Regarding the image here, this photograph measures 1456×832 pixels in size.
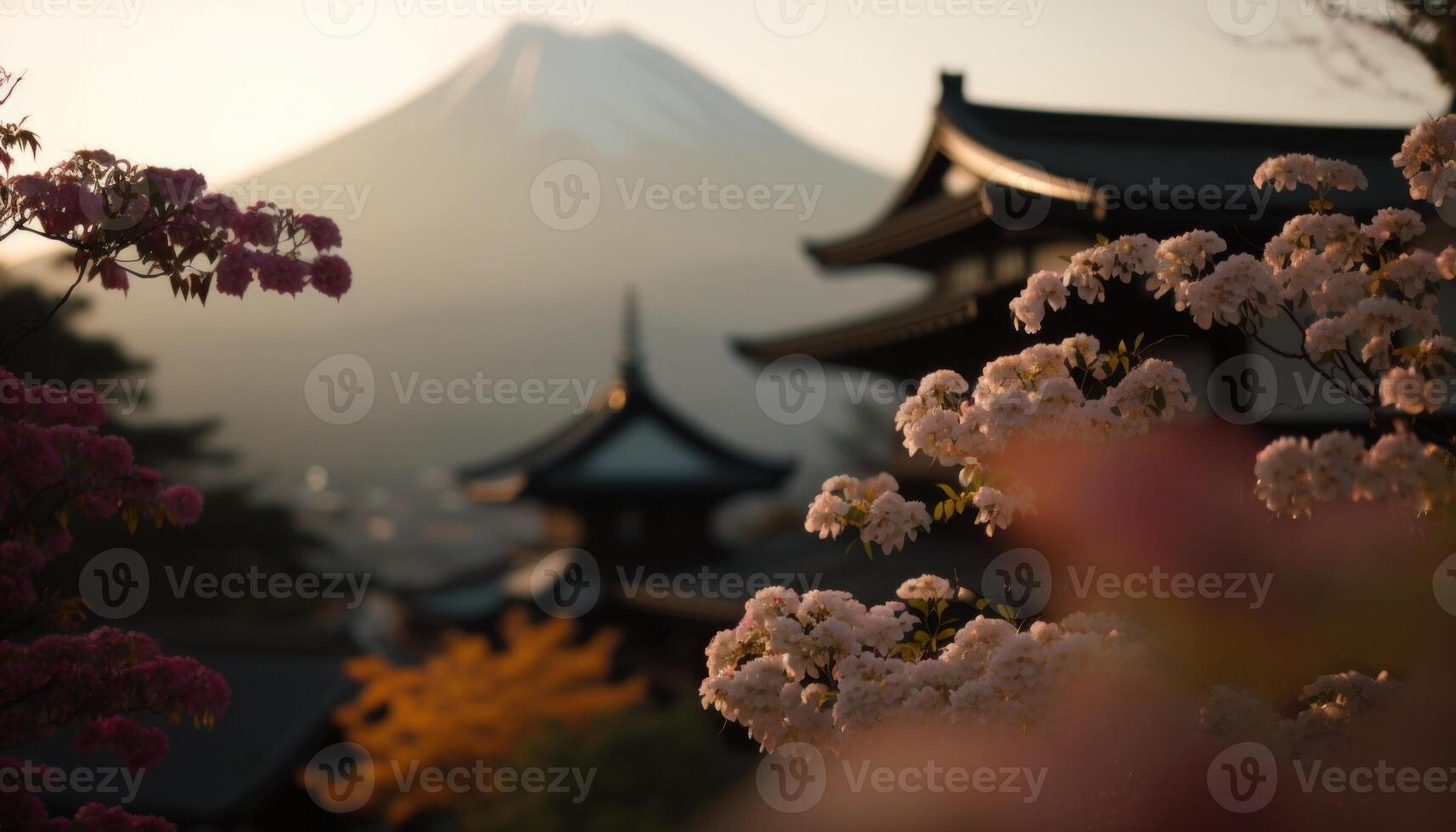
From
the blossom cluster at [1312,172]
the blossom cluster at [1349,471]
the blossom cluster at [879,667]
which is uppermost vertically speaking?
the blossom cluster at [1312,172]

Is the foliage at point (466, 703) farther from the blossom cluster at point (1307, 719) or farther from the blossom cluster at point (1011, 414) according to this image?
the blossom cluster at point (1307, 719)

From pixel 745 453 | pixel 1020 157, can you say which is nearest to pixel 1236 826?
pixel 1020 157

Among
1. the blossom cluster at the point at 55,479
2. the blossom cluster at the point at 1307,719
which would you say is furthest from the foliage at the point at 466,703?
the blossom cluster at the point at 1307,719

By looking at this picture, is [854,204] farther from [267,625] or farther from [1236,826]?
[1236,826]

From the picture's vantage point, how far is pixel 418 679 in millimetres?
16750

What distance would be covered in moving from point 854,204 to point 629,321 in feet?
394

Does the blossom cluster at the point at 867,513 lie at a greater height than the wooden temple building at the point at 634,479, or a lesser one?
greater

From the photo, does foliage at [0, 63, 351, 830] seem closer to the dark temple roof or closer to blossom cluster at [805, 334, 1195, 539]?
blossom cluster at [805, 334, 1195, 539]

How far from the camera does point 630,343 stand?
23938 mm

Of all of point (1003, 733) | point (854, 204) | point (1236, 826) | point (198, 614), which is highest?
point (854, 204)

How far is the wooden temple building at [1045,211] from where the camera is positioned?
391 inches

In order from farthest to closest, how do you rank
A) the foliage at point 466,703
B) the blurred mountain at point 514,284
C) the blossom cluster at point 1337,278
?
the blurred mountain at point 514,284 < the foliage at point 466,703 < the blossom cluster at point 1337,278

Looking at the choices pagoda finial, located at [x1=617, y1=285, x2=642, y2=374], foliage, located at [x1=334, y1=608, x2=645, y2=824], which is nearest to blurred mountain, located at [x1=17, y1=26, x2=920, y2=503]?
pagoda finial, located at [x1=617, y1=285, x2=642, y2=374]

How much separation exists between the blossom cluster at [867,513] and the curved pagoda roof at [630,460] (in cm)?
1629
